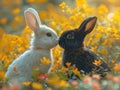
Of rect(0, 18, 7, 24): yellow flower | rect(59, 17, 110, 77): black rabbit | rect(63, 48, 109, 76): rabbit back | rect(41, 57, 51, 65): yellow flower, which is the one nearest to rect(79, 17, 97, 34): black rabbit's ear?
rect(59, 17, 110, 77): black rabbit

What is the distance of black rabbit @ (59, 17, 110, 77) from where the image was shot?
537 cm

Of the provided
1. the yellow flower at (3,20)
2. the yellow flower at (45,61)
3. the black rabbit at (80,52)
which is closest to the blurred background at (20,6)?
the yellow flower at (3,20)

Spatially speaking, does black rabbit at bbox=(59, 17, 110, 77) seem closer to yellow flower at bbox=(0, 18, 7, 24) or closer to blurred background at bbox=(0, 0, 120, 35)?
blurred background at bbox=(0, 0, 120, 35)

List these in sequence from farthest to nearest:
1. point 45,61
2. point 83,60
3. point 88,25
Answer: point 88,25 → point 83,60 → point 45,61

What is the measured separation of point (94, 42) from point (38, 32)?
1.25m

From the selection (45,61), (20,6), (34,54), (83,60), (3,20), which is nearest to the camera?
(45,61)

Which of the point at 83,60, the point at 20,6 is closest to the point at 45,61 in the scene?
the point at 83,60

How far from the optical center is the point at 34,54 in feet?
17.4

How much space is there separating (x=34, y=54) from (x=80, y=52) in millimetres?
526

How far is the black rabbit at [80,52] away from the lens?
537cm

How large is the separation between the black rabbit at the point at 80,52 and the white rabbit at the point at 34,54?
0.54 feet

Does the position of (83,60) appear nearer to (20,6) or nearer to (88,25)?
(88,25)

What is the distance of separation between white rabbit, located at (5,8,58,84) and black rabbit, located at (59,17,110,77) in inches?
6.5

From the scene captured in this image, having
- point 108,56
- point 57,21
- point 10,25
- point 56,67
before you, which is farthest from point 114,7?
point 56,67
